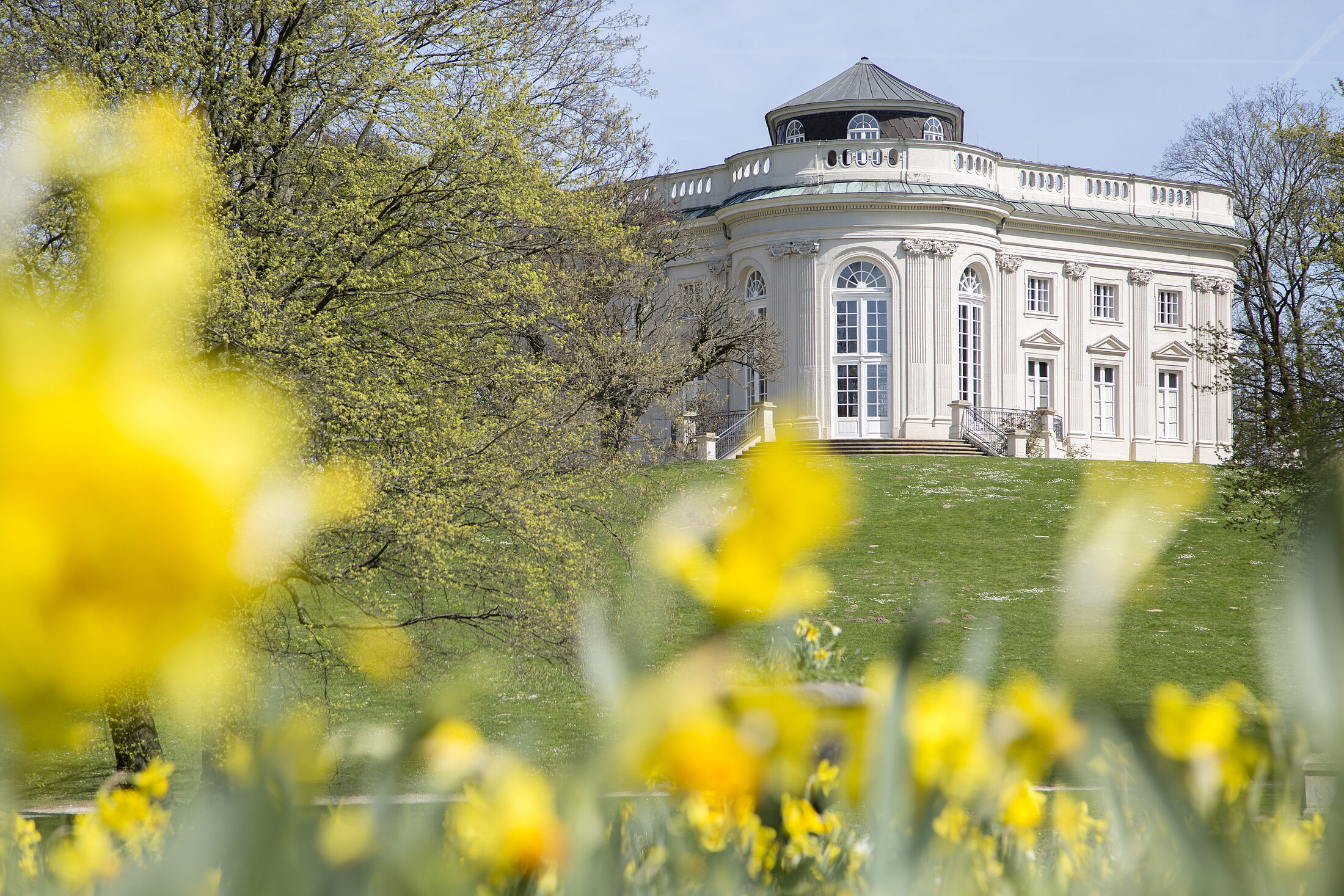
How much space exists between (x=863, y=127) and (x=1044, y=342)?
9178mm

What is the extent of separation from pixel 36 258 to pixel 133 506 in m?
7.78

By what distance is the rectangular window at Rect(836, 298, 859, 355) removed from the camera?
3403 centimetres

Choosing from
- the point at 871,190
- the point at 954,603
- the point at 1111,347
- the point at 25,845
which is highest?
the point at 871,190

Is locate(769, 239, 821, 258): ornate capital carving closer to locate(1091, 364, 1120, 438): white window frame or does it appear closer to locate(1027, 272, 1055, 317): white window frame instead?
locate(1027, 272, 1055, 317): white window frame

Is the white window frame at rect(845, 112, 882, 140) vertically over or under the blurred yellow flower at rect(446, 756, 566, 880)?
over

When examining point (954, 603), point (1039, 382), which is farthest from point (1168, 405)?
point (954, 603)

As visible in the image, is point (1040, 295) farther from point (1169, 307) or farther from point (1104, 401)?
point (1169, 307)

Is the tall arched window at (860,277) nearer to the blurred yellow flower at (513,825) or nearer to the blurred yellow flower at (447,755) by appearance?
the blurred yellow flower at (513,825)

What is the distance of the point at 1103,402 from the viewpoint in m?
37.5

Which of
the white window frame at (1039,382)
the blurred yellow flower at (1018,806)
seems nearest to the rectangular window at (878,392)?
the white window frame at (1039,382)

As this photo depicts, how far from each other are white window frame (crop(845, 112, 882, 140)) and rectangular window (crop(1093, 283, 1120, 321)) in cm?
875

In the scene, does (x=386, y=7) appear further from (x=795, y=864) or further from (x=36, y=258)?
(x=795, y=864)

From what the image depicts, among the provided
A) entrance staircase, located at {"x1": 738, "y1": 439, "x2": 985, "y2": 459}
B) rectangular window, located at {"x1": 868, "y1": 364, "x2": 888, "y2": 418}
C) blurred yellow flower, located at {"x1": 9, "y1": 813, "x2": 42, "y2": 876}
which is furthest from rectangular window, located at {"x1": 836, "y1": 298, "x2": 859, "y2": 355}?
blurred yellow flower, located at {"x1": 9, "y1": 813, "x2": 42, "y2": 876}

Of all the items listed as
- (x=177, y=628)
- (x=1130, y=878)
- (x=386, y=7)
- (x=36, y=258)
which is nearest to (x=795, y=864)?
(x=1130, y=878)
